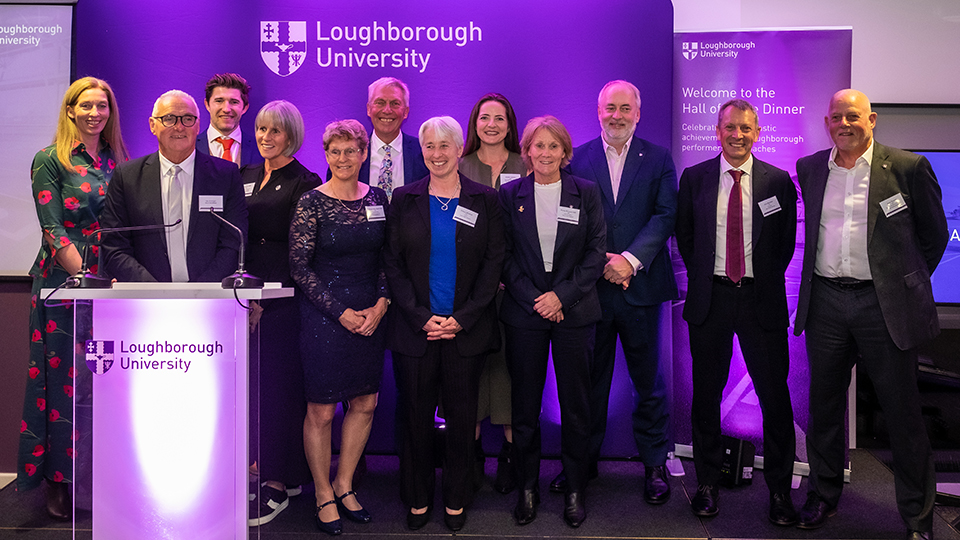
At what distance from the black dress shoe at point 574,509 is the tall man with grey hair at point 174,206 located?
1952 mm

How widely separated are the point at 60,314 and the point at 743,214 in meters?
3.52

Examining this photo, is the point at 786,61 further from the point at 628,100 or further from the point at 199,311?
the point at 199,311

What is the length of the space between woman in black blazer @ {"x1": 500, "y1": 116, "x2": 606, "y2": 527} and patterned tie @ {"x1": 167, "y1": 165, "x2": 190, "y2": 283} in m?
1.51

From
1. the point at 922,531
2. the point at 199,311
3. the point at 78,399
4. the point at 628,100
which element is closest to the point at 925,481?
the point at 922,531

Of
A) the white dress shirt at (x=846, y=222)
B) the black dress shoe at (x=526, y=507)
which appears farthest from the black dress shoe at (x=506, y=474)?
the white dress shirt at (x=846, y=222)

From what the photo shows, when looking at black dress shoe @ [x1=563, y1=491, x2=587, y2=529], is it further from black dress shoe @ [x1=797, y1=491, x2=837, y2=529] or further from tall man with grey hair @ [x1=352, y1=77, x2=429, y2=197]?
tall man with grey hair @ [x1=352, y1=77, x2=429, y2=197]

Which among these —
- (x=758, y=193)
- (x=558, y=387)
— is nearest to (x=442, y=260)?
(x=558, y=387)

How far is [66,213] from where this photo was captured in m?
3.06

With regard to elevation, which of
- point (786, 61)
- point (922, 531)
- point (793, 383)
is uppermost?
point (786, 61)

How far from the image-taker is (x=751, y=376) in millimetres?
3023

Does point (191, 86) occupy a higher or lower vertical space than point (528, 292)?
higher

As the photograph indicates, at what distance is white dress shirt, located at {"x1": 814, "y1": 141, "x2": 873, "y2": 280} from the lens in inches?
113

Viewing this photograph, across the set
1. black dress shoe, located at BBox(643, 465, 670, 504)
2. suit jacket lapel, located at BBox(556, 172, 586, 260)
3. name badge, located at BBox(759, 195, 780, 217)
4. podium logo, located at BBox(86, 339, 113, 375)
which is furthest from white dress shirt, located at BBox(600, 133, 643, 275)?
podium logo, located at BBox(86, 339, 113, 375)

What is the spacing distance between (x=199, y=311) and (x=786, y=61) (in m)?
3.63
